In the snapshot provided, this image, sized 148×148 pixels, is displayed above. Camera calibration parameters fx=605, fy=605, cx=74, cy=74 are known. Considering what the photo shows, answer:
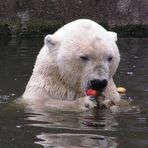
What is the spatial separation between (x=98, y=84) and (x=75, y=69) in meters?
0.53

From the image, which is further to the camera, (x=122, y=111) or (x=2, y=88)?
(x=2, y=88)

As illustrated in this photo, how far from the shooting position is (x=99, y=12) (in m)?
21.3

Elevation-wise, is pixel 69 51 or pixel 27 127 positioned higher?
pixel 69 51

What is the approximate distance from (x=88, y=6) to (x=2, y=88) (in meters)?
12.2

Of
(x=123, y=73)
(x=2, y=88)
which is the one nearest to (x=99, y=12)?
(x=123, y=73)

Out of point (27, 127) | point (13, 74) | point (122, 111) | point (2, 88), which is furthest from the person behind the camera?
point (13, 74)

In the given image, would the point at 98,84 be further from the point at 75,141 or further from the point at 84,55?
the point at 75,141

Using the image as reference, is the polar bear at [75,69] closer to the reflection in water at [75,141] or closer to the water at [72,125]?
the water at [72,125]

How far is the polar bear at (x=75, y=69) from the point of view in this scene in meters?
7.12

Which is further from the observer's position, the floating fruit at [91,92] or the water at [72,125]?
the floating fruit at [91,92]

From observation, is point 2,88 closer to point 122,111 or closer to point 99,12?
point 122,111

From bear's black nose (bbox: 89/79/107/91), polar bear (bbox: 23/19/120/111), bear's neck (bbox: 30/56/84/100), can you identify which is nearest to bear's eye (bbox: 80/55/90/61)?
polar bear (bbox: 23/19/120/111)

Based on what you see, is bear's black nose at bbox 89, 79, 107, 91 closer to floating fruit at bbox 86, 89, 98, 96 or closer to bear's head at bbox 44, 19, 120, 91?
bear's head at bbox 44, 19, 120, 91

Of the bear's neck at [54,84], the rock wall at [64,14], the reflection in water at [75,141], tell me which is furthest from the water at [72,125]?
the rock wall at [64,14]
